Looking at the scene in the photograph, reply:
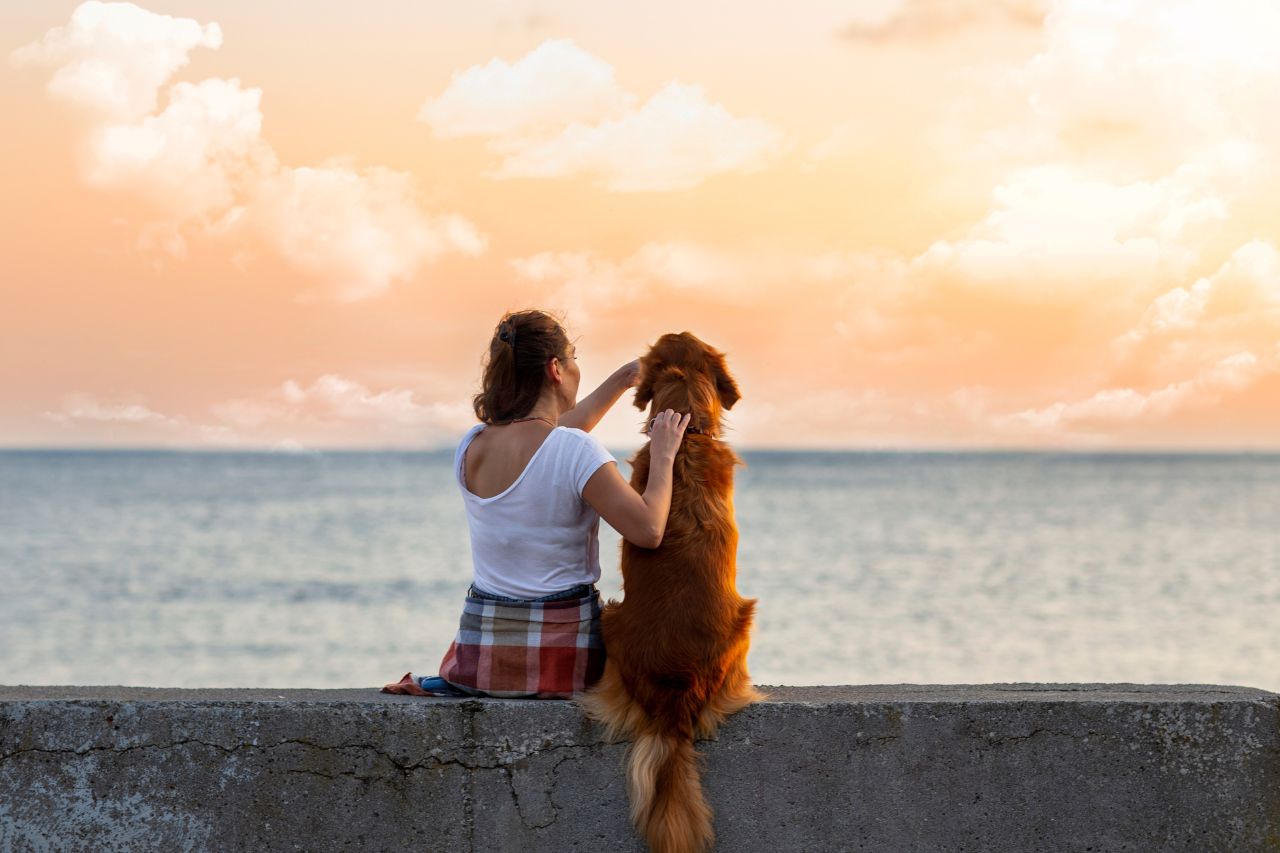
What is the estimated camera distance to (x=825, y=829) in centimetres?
390

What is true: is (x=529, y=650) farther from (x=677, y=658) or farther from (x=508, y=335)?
(x=508, y=335)

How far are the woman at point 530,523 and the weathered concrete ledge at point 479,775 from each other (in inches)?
7.2

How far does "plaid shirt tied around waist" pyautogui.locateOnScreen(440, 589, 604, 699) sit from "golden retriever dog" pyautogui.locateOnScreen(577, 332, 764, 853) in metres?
0.08

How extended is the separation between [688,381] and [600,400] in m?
0.42

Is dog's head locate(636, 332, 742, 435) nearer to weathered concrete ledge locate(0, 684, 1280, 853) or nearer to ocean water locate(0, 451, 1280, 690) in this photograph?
weathered concrete ledge locate(0, 684, 1280, 853)

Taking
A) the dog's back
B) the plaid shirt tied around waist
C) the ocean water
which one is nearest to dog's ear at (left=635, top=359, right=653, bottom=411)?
the dog's back

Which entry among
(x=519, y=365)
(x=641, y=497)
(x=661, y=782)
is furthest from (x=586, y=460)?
(x=661, y=782)

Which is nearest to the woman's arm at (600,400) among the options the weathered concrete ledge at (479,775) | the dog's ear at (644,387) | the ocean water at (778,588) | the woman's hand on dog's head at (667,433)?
the dog's ear at (644,387)

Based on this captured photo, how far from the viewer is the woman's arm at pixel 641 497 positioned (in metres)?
3.79

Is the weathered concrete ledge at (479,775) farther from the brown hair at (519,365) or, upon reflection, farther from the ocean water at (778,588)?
the ocean water at (778,588)

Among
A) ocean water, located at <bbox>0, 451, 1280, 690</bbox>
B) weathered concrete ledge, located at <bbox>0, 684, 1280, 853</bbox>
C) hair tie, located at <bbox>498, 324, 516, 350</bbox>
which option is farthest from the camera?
ocean water, located at <bbox>0, 451, 1280, 690</bbox>

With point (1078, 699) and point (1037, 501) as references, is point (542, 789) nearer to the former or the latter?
point (1078, 699)

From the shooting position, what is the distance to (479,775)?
12.7 feet

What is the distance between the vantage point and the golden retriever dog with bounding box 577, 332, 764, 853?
377 cm
